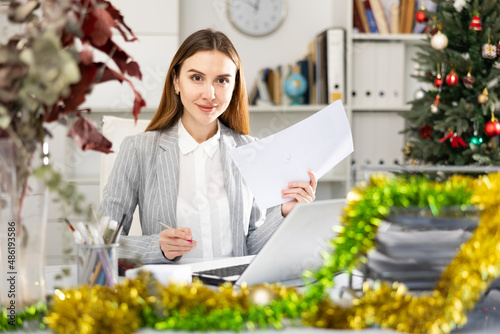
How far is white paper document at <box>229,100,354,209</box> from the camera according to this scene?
1.11 meters

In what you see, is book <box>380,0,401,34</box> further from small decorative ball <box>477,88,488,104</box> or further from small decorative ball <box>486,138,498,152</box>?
small decorative ball <box>486,138,498,152</box>

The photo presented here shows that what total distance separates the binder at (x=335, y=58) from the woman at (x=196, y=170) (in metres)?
1.54

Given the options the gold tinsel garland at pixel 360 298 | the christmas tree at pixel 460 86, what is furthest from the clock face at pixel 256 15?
the gold tinsel garland at pixel 360 298

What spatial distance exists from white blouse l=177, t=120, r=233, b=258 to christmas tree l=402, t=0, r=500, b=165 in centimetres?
152

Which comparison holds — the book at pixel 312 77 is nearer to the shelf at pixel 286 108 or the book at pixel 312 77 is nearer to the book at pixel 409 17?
the shelf at pixel 286 108

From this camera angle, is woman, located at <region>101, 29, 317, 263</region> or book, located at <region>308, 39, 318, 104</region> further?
book, located at <region>308, 39, 318, 104</region>

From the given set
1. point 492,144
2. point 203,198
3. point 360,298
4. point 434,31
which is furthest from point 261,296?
point 434,31

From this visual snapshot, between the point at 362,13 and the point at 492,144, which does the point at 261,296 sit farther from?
the point at 362,13

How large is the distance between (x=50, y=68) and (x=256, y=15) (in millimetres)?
2931

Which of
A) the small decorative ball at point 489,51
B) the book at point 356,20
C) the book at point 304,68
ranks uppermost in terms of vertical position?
the book at point 356,20

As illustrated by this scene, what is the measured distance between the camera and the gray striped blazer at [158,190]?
1.55m

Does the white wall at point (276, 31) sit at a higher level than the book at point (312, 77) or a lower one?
higher

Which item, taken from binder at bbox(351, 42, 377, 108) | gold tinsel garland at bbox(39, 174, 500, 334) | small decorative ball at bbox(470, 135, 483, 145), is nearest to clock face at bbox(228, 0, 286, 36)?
binder at bbox(351, 42, 377, 108)

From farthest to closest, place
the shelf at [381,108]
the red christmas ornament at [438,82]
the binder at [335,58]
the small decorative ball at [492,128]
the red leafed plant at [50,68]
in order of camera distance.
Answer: the shelf at [381,108]
the binder at [335,58]
the red christmas ornament at [438,82]
the small decorative ball at [492,128]
the red leafed plant at [50,68]
